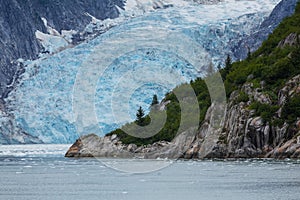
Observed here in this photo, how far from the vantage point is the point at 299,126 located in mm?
51219

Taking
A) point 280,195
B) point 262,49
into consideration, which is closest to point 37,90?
point 262,49

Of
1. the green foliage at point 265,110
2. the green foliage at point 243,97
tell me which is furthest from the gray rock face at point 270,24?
the green foliage at point 265,110

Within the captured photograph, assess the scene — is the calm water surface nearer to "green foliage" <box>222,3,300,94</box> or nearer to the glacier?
"green foliage" <box>222,3,300,94</box>

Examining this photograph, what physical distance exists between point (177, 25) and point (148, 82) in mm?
16607

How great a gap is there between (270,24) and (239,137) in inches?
2880

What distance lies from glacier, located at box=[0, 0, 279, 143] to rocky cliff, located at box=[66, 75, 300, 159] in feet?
131

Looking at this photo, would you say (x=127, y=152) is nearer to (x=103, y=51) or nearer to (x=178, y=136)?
(x=178, y=136)

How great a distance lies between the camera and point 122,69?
108125 millimetres

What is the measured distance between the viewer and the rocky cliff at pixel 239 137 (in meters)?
51.7

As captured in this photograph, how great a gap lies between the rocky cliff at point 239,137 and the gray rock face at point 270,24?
62706mm

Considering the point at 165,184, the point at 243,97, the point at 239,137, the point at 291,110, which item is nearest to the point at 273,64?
the point at 243,97

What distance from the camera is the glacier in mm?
105938

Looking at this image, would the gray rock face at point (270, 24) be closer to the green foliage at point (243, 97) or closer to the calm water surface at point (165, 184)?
the green foliage at point (243, 97)

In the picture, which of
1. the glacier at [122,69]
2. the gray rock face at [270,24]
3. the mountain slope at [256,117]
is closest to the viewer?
the mountain slope at [256,117]
